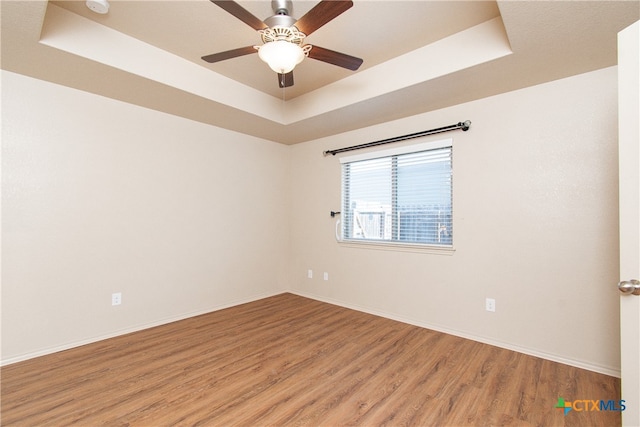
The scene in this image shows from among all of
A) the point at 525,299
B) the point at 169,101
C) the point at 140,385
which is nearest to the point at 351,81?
the point at 169,101

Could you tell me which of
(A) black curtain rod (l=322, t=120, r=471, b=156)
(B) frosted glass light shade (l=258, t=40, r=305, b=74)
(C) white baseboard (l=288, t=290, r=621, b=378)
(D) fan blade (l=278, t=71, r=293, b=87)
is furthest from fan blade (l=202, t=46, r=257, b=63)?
(C) white baseboard (l=288, t=290, r=621, b=378)

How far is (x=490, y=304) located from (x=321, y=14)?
9.10 ft

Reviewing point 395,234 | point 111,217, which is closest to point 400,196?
point 395,234

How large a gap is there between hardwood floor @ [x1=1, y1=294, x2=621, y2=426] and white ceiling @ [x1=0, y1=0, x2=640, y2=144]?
2.35 meters

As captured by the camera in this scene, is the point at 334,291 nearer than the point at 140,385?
No

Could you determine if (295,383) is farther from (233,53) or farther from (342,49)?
(342,49)

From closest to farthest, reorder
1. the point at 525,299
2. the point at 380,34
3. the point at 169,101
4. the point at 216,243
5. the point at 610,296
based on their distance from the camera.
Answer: the point at 610,296
the point at 380,34
the point at 525,299
the point at 169,101
the point at 216,243

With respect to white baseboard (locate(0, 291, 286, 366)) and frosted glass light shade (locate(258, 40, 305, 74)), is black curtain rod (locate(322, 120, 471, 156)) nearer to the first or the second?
frosted glass light shade (locate(258, 40, 305, 74))

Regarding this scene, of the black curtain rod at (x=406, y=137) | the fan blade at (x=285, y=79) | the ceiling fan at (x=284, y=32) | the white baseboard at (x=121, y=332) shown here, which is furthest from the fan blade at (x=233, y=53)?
the white baseboard at (x=121, y=332)

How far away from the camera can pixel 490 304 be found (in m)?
2.74

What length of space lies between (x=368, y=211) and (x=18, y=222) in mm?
3442

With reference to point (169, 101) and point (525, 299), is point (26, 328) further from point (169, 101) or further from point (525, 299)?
point (525, 299)

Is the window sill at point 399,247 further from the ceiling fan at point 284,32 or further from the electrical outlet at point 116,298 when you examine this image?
the electrical outlet at point 116,298

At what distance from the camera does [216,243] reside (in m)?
3.76
